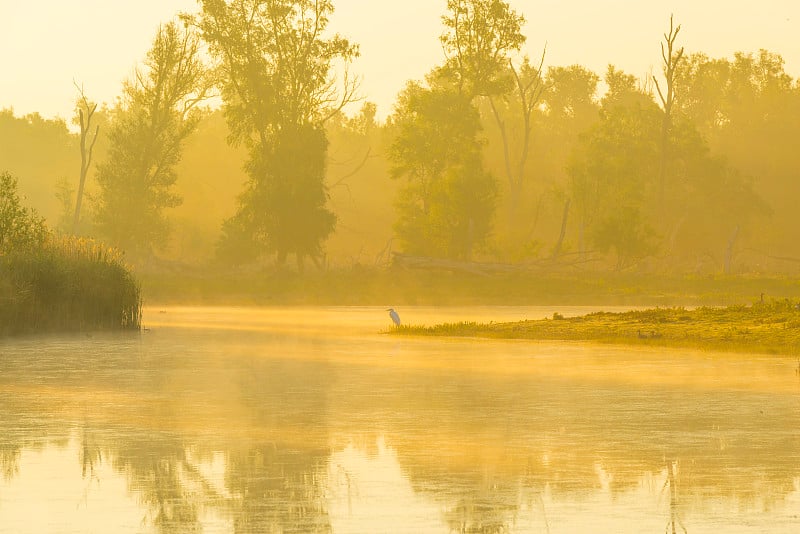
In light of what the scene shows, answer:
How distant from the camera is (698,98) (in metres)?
127

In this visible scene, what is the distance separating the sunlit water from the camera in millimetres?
10445

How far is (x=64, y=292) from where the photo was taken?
35.7m

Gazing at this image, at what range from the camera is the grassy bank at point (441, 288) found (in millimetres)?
58906

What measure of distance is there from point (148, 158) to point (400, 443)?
6753 cm

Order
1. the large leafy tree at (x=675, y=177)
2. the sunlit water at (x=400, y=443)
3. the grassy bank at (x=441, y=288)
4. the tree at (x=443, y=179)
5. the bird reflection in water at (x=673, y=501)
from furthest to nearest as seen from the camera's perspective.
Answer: the large leafy tree at (x=675, y=177)
the tree at (x=443, y=179)
the grassy bank at (x=441, y=288)
the sunlit water at (x=400, y=443)
the bird reflection in water at (x=673, y=501)

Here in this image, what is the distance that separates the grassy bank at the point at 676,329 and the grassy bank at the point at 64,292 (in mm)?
7984

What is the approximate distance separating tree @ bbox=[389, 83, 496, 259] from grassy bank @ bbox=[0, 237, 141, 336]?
35406 millimetres

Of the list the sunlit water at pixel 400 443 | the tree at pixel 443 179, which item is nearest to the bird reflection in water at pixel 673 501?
the sunlit water at pixel 400 443

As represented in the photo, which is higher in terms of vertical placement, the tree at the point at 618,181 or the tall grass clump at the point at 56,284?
the tree at the point at 618,181

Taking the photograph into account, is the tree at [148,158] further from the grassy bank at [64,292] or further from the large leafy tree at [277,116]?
the grassy bank at [64,292]

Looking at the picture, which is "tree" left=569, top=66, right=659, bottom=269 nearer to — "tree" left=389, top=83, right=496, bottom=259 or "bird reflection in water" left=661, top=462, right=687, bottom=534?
"tree" left=389, top=83, right=496, bottom=259

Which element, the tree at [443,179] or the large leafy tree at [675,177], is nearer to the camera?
the tree at [443,179]

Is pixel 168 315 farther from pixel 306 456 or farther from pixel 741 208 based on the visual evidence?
pixel 741 208

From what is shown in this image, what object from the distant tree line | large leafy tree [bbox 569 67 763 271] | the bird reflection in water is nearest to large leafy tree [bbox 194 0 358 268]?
the distant tree line
